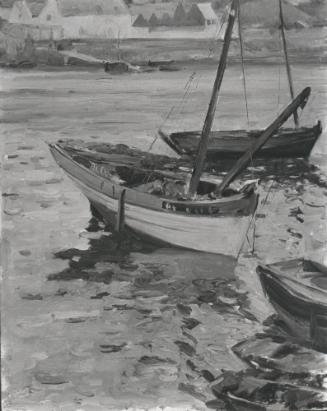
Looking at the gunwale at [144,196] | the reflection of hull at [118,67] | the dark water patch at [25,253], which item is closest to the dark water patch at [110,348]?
the dark water patch at [25,253]

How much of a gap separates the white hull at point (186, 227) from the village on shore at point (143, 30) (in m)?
0.47

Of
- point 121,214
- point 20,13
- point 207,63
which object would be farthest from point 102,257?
point 20,13

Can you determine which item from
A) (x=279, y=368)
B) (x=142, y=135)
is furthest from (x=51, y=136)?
(x=279, y=368)

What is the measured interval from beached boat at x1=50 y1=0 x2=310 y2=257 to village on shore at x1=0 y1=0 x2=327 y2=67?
0.29ft

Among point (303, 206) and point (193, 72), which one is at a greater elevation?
point (193, 72)

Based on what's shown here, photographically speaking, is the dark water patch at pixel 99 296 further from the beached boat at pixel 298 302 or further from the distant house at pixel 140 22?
the distant house at pixel 140 22

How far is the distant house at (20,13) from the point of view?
2352 millimetres

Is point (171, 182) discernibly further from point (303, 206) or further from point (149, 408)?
point (149, 408)

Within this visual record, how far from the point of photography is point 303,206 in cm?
244

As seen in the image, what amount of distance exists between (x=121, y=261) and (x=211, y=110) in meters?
0.62

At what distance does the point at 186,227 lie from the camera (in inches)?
96.0

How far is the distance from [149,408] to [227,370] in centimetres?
28

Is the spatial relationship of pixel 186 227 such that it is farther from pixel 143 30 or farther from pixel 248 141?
pixel 143 30

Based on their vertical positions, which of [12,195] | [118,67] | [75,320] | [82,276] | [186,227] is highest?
[118,67]
